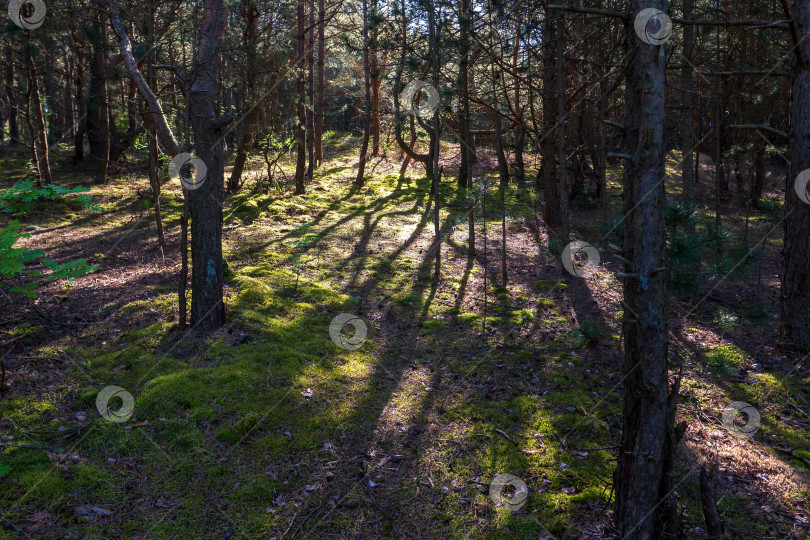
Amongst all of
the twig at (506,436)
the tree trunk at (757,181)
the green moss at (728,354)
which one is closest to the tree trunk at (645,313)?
the twig at (506,436)

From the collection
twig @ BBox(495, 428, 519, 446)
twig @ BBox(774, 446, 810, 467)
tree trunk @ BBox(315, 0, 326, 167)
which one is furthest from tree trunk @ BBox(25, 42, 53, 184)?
twig @ BBox(774, 446, 810, 467)

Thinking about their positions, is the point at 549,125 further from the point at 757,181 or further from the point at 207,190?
the point at 757,181

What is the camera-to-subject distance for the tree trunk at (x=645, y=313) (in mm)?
2967

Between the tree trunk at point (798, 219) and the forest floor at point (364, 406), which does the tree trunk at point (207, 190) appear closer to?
the forest floor at point (364, 406)

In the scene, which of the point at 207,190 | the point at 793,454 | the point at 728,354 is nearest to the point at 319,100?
the point at 207,190

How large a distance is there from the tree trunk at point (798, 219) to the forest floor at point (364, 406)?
0.32 meters

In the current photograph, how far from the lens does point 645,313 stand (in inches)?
121

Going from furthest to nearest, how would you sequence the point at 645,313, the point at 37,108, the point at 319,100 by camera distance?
the point at 319,100, the point at 37,108, the point at 645,313

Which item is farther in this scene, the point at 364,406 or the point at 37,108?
the point at 37,108

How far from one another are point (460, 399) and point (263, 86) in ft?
43.7

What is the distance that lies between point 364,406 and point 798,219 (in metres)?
5.53

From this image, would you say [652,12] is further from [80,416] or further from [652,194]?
[80,416]

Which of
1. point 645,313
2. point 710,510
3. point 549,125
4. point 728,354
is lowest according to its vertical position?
point 728,354

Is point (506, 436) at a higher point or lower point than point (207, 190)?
lower
